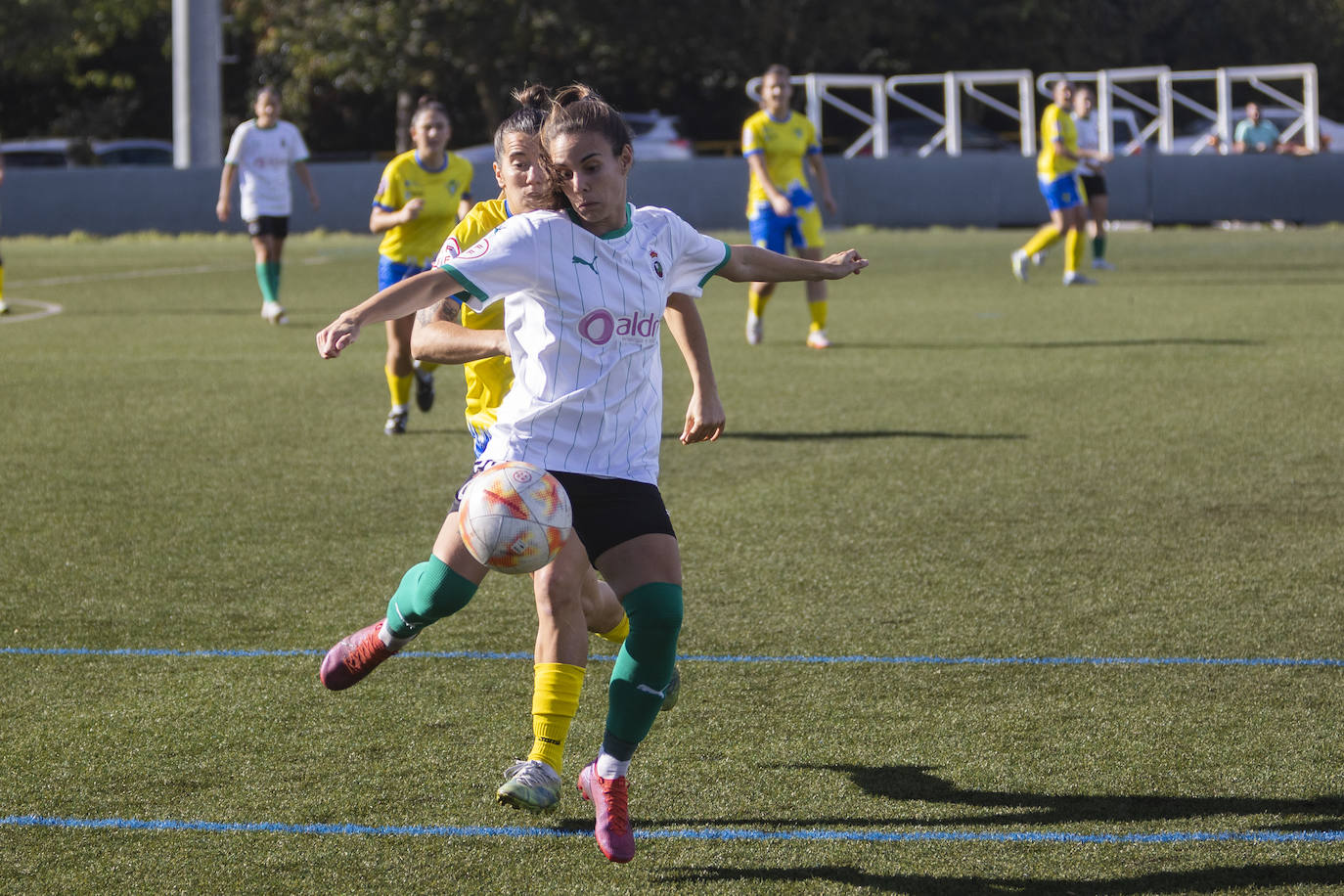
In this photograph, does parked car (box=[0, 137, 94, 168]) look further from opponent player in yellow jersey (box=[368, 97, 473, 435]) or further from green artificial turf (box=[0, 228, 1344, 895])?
opponent player in yellow jersey (box=[368, 97, 473, 435])

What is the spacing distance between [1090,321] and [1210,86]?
3608 centimetres

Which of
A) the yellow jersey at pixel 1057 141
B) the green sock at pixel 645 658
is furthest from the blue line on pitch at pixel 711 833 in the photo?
the yellow jersey at pixel 1057 141

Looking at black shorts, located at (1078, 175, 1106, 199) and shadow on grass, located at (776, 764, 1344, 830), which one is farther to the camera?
black shorts, located at (1078, 175, 1106, 199)

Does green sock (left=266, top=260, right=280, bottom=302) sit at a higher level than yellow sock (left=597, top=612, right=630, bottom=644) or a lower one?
higher

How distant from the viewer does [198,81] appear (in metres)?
31.1

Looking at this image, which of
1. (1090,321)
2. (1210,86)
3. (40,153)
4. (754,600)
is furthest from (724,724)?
(1210,86)

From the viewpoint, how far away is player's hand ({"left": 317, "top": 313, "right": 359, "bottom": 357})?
3613 millimetres

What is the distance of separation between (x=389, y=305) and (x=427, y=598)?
780 mm

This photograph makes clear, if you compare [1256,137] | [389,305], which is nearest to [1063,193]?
[1256,137]

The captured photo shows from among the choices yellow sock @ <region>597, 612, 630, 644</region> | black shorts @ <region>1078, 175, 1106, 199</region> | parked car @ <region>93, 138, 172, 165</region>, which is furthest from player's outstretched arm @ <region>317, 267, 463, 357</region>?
parked car @ <region>93, 138, 172, 165</region>

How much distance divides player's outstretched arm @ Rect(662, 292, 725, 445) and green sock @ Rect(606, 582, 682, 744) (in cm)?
44

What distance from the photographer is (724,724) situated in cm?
475

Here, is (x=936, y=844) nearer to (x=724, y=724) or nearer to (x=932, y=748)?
(x=932, y=748)

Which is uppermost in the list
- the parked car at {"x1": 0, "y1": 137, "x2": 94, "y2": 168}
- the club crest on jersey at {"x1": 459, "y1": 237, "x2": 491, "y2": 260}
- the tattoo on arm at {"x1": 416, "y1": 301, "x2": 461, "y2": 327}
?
the parked car at {"x1": 0, "y1": 137, "x2": 94, "y2": 168}
